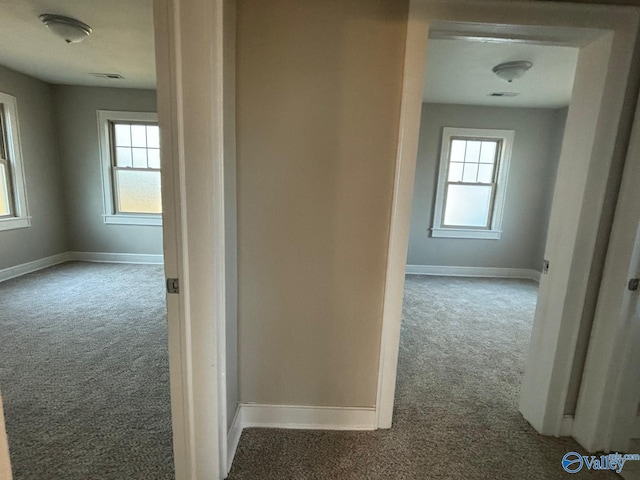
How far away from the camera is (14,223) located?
396cm

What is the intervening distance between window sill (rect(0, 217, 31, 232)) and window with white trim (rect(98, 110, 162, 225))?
0.88 m

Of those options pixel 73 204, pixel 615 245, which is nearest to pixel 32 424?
pixel 615 245

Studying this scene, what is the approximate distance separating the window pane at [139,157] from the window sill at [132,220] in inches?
30.1

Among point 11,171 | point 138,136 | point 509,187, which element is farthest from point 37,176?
point 509,187

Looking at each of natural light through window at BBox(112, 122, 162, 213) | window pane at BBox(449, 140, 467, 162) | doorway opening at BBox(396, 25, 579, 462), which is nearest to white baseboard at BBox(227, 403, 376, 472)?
doorway opening at BBox(396, 25, 579, 462)

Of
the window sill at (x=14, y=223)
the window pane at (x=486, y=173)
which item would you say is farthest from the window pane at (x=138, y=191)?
the window pane at (x=486, y=173)

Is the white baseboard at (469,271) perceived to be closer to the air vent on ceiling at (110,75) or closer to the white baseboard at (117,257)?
the white baseboard at (117,257)

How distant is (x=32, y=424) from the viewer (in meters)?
1.69

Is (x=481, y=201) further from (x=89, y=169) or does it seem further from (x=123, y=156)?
(x=89, y=169)

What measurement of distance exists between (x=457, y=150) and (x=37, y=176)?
594 cm

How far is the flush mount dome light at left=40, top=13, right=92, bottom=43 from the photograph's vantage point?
2.49 meters

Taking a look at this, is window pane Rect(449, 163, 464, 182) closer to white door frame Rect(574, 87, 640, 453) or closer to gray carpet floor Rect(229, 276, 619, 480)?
gray carpet floor Rect(229, 276, 619, 480)

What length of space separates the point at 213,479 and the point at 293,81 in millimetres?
1806

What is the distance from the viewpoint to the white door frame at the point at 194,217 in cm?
105
